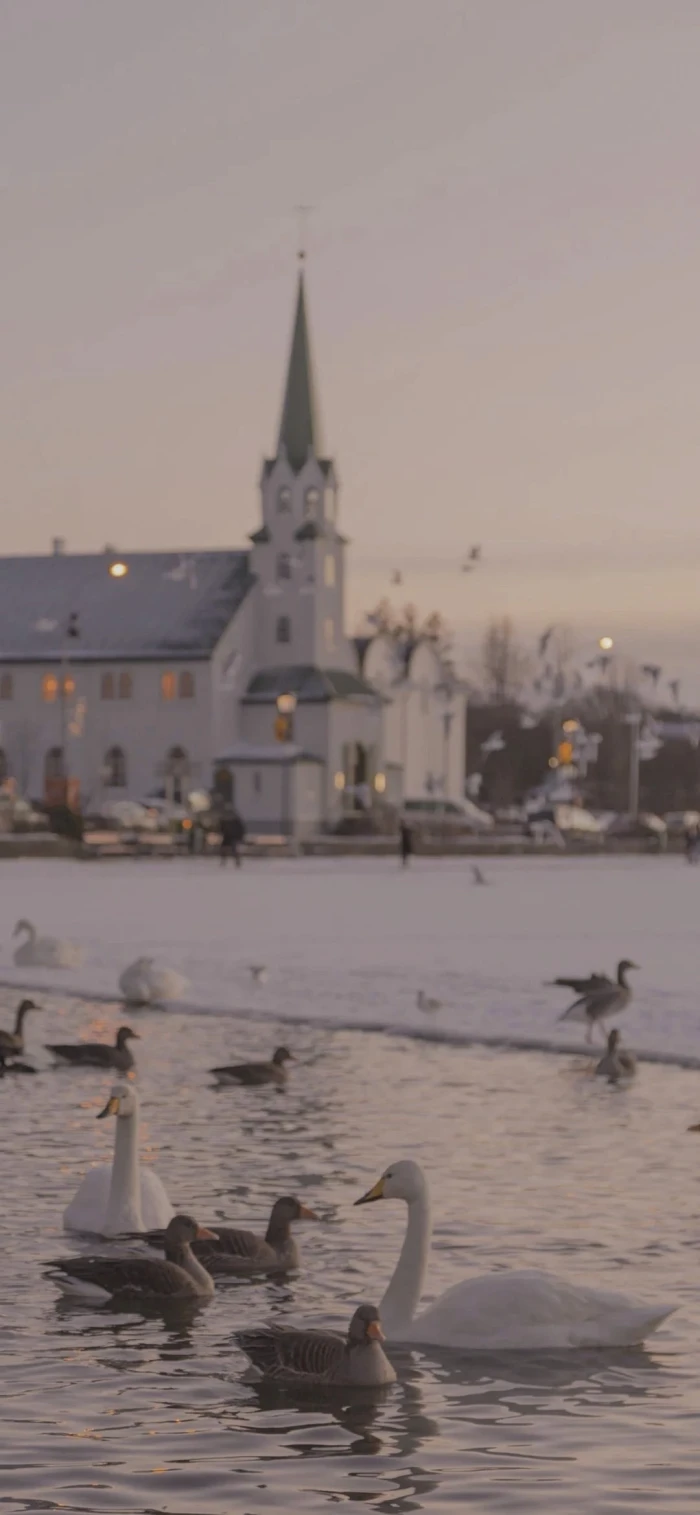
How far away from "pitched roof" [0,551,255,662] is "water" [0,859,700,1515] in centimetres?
8727

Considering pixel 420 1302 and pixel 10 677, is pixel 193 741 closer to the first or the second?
pixel 10 677

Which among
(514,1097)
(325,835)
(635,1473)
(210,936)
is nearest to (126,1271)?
(635,1473)

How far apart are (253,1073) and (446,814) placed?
91814 mm

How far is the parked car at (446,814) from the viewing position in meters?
104

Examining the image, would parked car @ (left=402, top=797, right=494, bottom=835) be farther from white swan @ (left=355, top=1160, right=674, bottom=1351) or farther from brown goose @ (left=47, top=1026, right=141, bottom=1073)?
white swan @ (left=355, top=1160, right=674, bottom=1351)

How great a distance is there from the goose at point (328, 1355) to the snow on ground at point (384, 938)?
12337 millimetres

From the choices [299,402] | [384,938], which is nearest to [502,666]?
[299,402]

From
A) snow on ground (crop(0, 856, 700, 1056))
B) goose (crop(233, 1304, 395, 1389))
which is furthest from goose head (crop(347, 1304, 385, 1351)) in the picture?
snow on ground (crop(0, 856, 700, 1056))

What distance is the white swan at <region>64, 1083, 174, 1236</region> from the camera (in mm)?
12453

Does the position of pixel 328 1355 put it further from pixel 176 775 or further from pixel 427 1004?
pixel 176 775

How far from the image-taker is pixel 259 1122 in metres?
17.6

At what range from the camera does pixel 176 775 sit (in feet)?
370

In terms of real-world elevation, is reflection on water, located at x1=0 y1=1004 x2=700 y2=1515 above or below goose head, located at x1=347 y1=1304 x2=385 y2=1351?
below

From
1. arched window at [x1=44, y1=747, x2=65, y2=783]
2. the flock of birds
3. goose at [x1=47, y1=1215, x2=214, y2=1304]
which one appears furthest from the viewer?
arched window at [x1=44, y1=747, x2=65, y2=783]
